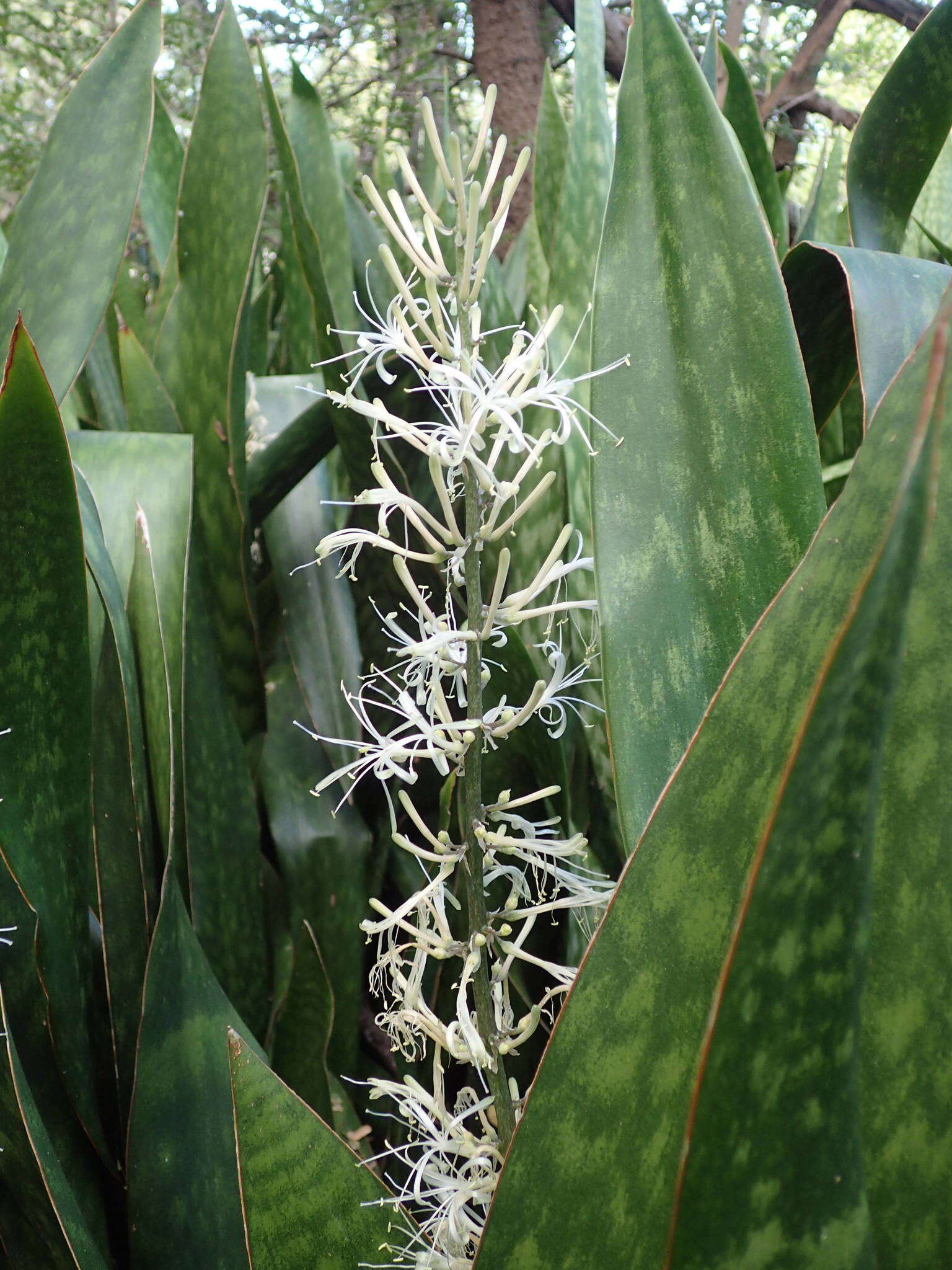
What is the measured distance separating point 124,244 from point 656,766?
1.16 ft

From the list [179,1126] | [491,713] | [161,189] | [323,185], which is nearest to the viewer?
[491,713]

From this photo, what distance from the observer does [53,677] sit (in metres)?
0.39

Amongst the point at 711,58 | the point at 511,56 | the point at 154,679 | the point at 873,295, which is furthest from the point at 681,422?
the point at 511,56

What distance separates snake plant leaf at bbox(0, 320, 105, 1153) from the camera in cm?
36

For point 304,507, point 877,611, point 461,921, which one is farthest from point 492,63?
point 877,611

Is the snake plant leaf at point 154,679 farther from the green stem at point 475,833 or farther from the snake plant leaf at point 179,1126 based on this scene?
the green stem at point 475,833

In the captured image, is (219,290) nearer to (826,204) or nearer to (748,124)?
(748,124)

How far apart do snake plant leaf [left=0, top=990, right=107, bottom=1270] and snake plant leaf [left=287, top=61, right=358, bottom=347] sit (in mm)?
505

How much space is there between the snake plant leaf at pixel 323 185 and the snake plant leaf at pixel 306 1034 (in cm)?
41

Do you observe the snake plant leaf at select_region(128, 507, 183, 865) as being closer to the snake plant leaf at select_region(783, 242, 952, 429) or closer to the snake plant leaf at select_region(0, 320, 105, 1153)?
the snake plant leaf at select_region(0, 320, 105, 1153)

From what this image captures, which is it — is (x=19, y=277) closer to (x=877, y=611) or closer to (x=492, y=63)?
(x=877, y=611)

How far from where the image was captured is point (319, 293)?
22.7 inches

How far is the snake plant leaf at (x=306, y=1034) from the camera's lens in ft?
1.62

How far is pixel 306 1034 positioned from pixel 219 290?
403 mm
